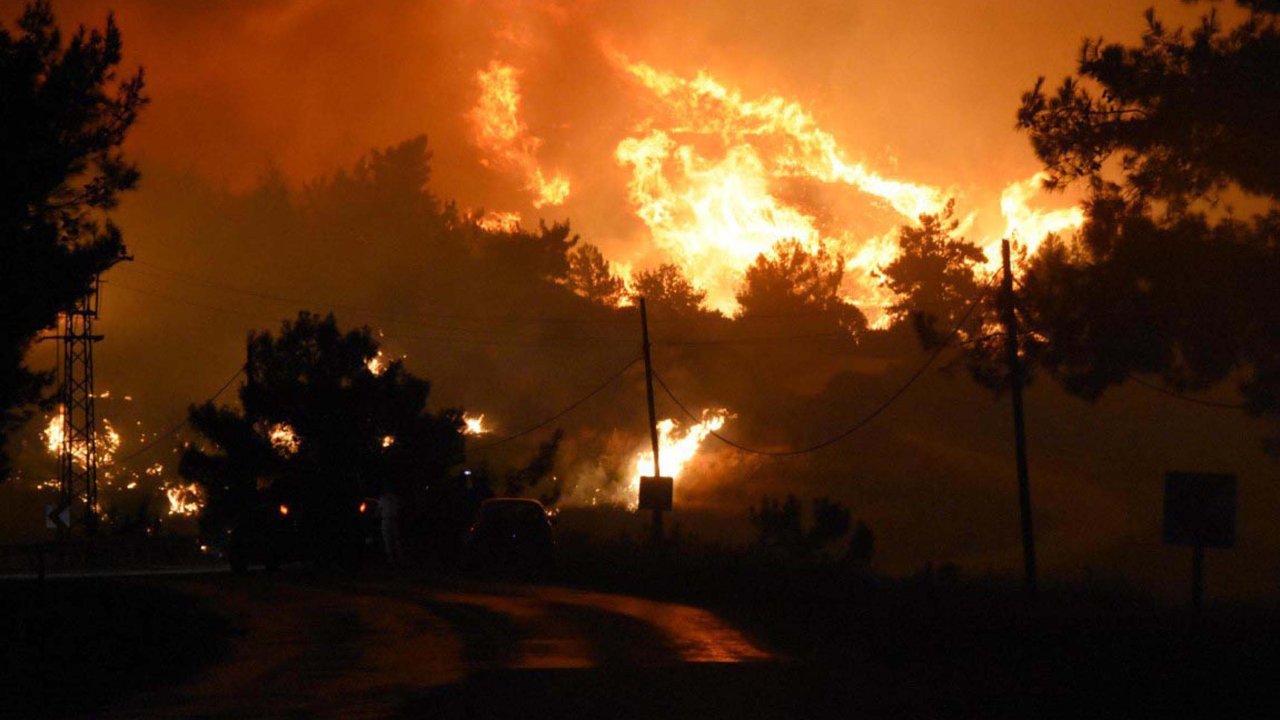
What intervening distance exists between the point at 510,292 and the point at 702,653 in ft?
289

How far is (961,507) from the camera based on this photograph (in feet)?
251

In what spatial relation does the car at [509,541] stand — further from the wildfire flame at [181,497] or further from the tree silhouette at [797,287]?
the tree silhouette at [797,287]

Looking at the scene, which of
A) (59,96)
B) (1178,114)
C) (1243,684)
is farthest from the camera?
(1178,114)

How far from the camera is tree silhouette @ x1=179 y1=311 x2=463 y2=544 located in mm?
57062

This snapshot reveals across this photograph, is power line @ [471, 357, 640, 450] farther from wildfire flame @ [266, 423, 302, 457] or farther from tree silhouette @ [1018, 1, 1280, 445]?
tree silhouette @ [1018, 1, 1280, 445]

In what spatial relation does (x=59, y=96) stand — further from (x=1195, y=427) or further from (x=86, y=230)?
(x=1195, y=427)

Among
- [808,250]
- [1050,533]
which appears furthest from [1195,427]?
[808,250]

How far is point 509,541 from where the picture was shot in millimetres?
35125


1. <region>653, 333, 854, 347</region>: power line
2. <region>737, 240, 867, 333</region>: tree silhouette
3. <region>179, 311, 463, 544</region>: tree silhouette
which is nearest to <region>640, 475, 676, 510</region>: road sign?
<region>179, 311, 463, 544</region>: tree silhouette

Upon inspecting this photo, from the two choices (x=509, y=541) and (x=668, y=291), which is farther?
(x=668, y=291)

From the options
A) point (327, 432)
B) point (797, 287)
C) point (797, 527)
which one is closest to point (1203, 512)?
point (797, 527)

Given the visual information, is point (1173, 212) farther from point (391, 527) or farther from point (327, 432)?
point (327, 432)

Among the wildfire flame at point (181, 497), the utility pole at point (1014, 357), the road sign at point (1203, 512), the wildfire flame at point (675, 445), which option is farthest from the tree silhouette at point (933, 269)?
the road sign at point (1203, 512)

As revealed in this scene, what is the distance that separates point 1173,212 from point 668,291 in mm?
79892
